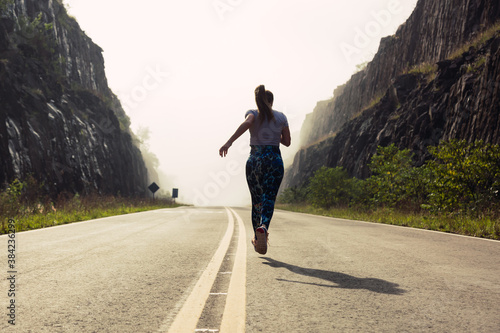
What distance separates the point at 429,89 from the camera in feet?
94.4

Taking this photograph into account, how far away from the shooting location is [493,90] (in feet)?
60.8

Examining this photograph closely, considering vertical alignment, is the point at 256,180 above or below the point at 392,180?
below

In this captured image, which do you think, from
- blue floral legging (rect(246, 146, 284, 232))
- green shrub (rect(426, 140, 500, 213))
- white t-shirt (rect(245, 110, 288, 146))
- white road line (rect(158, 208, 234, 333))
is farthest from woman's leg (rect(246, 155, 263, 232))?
green shrub (rect(426, 140, 500, 213))

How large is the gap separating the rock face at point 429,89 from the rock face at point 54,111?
2141 centimetres

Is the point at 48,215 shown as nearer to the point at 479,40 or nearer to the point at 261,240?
the point at 261,240

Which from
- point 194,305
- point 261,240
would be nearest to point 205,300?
point 194,305

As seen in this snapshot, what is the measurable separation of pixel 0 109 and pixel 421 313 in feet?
74.5

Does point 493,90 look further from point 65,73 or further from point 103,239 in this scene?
point 65,73

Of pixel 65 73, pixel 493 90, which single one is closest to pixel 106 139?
pixel 65 73

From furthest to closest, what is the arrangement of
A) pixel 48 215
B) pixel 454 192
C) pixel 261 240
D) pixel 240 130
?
pixel 48 215 < pixel 454 192 < pixel 240 130 < pixel 261 240

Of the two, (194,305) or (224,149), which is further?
(224,149)

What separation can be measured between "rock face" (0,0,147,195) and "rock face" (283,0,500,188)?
2141 centimetres

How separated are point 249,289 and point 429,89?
28992 millimetres

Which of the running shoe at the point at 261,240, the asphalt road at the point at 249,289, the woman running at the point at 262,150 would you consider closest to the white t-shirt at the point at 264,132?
the woman running at the point at 262,150
